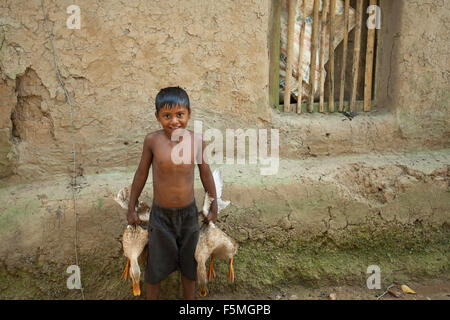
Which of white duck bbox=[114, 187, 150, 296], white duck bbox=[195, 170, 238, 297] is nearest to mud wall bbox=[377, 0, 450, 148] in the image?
white duck bbox=[195, 170, 238, 297]

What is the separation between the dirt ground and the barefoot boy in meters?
0.64

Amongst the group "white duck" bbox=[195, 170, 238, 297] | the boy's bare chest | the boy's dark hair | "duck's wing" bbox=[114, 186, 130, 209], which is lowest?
"white duck" bbox=[195, 170, 238, 297]

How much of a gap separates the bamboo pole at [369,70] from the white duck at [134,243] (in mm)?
2054

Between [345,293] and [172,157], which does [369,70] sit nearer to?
[345,293]

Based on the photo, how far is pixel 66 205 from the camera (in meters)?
2.41

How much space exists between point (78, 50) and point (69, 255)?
4.37ft

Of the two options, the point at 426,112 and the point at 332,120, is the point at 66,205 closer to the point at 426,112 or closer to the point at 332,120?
the point at 332,120

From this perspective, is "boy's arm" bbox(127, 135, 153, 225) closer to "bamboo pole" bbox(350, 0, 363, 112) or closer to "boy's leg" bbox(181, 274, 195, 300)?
"boy's leg" bbox(181, 274, 195, 300)

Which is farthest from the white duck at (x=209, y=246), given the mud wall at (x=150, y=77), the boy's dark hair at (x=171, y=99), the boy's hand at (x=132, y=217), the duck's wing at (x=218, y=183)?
the mud wall at (x=150, y=77)

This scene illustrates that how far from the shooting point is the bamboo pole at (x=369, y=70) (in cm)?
308

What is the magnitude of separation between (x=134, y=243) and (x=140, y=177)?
0.36 m

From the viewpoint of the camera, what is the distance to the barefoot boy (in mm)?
1937

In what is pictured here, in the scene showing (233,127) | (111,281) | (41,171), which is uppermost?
(233,127)
